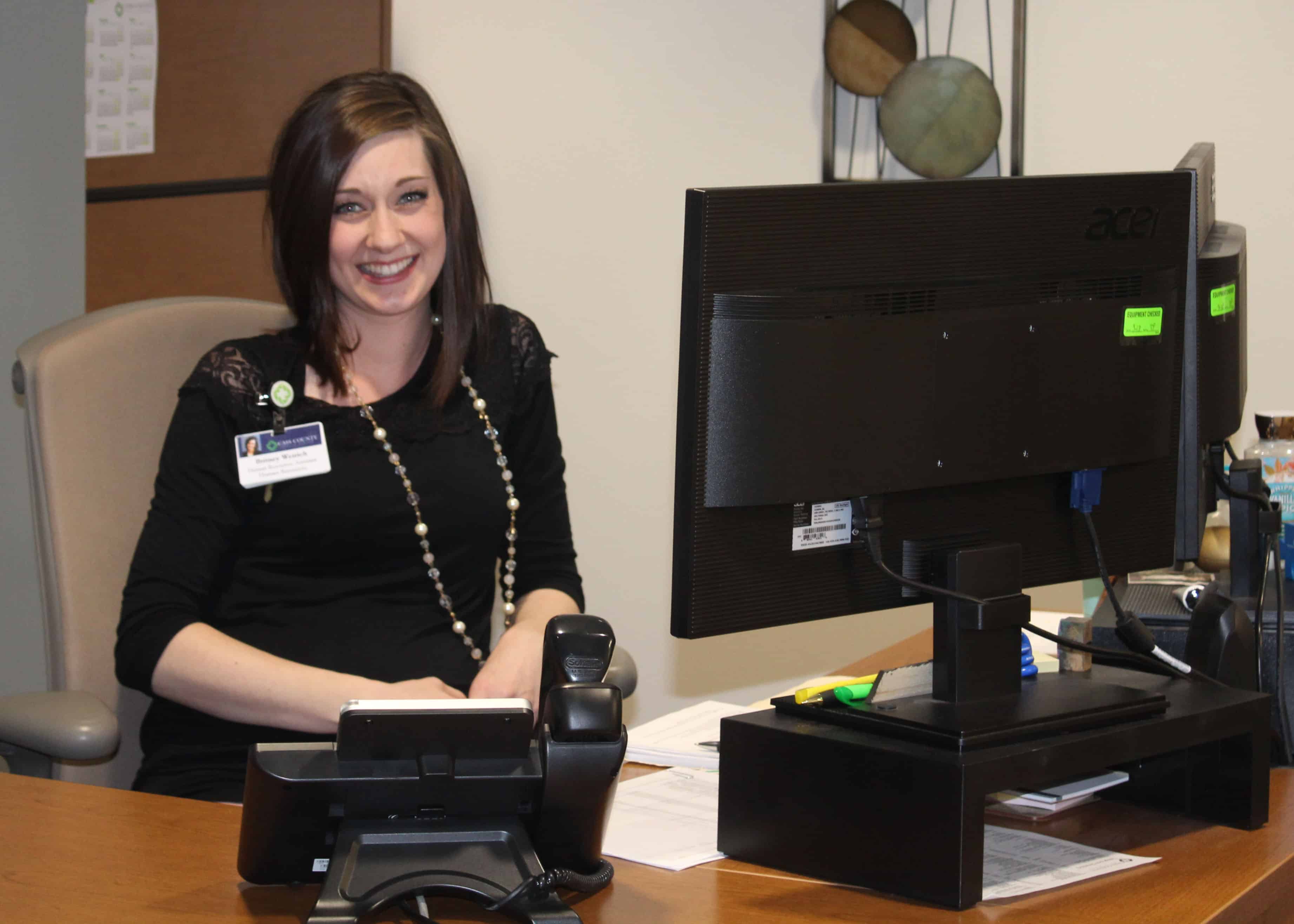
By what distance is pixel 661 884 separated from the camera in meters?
0.96

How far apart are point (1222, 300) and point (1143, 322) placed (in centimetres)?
23

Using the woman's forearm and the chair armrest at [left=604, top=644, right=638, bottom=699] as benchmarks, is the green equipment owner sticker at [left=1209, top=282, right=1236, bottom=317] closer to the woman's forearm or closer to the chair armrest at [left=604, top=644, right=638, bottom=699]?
the chair armrest at [left=604, top=644, right=638, bottom=699]

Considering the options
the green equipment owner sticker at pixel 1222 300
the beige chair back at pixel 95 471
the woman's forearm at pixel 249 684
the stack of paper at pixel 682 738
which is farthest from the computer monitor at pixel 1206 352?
the beige chair back at pixel 95 471

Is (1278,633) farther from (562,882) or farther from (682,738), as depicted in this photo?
(562,882)

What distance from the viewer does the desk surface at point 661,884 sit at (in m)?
0.89

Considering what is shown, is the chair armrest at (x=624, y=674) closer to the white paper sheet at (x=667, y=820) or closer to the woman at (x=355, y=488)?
the woman at (x=355, y=488)

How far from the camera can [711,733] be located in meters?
1.36

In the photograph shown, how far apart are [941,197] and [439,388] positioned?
3.09 ft

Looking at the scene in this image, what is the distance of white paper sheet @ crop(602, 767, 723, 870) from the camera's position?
40.0 inches

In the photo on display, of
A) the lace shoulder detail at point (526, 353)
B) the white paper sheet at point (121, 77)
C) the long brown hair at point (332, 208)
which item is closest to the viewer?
the long brown hair at point (332, 208)

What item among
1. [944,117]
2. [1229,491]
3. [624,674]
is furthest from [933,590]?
[944,117]

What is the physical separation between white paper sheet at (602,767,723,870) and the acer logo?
563 mm

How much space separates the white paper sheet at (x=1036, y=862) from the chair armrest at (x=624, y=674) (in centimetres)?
62

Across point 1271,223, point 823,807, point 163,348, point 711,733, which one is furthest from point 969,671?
point 1271,223
